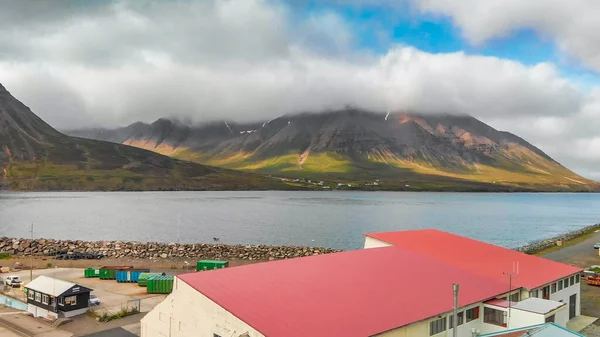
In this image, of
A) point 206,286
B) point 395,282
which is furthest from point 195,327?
point 395,282

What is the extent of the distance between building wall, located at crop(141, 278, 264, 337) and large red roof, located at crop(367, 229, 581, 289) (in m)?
20.9

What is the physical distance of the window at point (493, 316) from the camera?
2895cm

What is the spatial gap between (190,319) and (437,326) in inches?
567

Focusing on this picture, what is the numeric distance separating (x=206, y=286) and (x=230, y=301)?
2.37 metres

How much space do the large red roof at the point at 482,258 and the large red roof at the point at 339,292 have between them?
2201 mm

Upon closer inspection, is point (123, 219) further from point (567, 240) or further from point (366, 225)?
point (567, 240)

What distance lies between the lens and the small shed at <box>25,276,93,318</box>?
118 feet

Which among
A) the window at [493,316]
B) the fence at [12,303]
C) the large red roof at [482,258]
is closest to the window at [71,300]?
the fence at [12,303]

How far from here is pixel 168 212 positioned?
6235 inches

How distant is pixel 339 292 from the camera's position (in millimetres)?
26359

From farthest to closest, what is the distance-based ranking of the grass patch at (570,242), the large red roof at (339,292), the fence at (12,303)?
1. the grass patch at (570,242)
2. the fence at (12,303)
3. the large red roof at (339,292)

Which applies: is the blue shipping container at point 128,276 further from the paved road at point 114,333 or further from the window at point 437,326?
the window at point 437,326

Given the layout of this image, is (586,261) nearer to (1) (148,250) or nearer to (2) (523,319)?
(2) (523,319)

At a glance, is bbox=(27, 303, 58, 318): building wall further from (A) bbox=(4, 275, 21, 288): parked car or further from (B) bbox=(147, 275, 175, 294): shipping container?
(A) bbox=(4, 275, 21, 288): parked car
